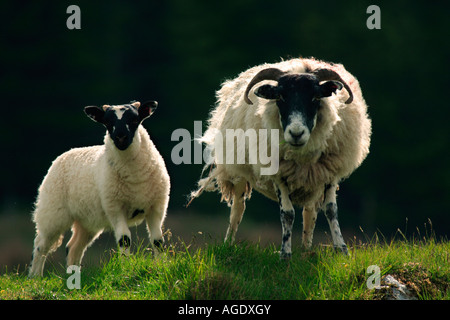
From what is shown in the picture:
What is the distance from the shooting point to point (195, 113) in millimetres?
27422

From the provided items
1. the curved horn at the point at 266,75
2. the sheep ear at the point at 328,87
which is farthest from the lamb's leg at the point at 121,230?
the sheep ear at the point at 328,87

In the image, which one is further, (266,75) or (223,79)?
(223,79)

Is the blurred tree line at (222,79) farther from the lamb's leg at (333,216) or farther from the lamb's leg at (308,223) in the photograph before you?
the lamb's leg at (333,216)

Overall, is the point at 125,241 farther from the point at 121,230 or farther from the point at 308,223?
the point at 308,223

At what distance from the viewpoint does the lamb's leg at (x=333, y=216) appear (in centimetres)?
743

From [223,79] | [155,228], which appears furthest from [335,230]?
[223,79]

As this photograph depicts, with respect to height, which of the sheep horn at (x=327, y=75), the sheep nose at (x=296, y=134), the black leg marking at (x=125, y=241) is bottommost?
the black leg marking at (x=125, y=241)

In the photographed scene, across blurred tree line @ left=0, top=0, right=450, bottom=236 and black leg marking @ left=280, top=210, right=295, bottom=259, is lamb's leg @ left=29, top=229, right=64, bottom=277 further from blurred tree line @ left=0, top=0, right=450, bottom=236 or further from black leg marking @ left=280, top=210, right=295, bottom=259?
blurred tree line @ left=0, top=0, right=450, bottom=236

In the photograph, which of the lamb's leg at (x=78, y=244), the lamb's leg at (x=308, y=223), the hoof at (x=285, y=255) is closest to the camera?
the hoof at (x=285, y=255)

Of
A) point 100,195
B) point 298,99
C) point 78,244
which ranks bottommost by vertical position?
point 78,244

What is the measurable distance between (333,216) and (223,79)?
63.1 ft

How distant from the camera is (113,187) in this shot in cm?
820

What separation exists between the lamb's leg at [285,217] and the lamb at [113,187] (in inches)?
60.3

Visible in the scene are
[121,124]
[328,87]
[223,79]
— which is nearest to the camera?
[328,87]
